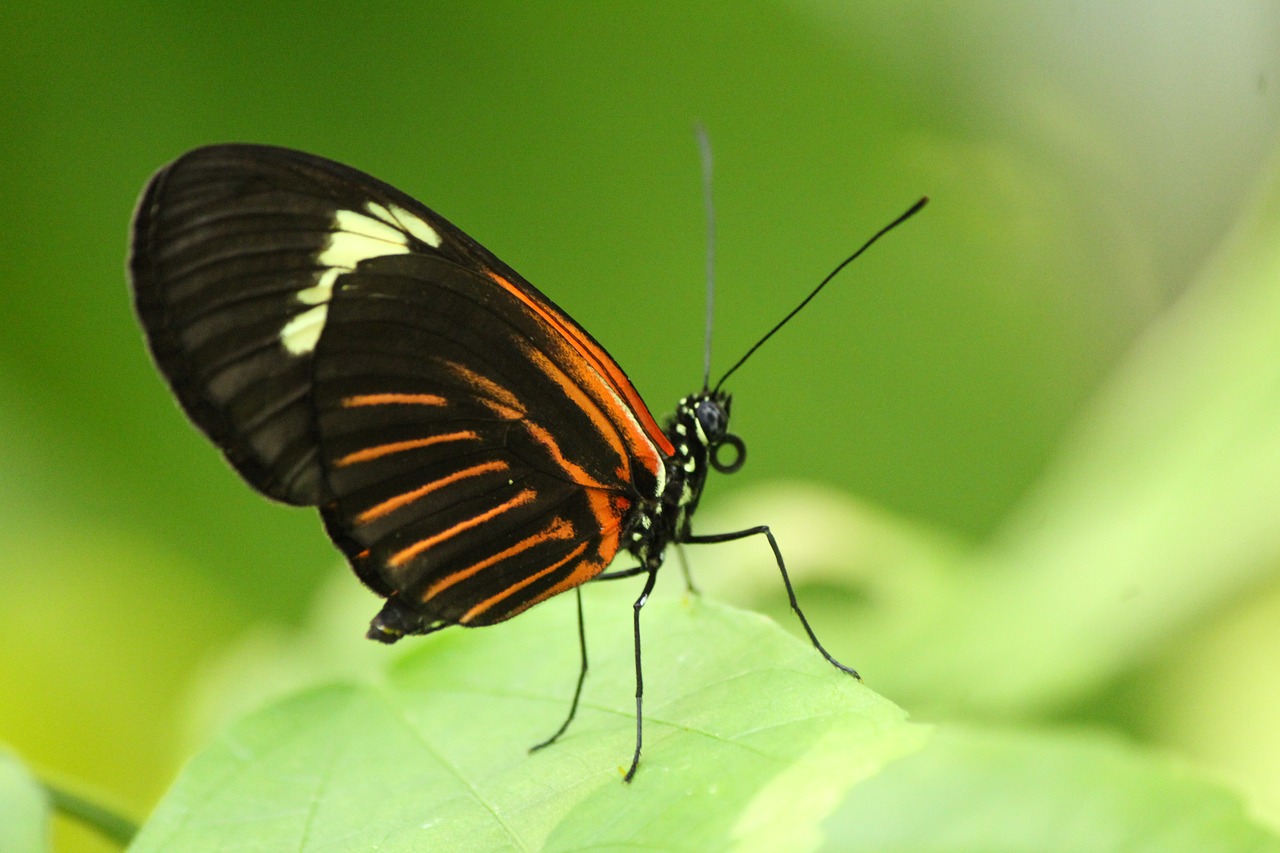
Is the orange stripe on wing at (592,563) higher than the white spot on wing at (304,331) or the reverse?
the reverse

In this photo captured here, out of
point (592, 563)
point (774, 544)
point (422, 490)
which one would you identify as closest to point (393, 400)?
point (422, 490)

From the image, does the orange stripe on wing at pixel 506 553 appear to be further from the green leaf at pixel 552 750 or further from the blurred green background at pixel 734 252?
the blurred green background at pixel 734 252

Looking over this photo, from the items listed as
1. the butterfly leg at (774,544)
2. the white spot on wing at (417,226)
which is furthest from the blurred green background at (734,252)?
the white spot on wing at (417,226)

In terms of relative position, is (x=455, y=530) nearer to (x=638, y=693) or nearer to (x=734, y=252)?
(x=638, y=693)

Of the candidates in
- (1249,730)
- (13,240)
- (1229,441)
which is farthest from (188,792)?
(13,240)

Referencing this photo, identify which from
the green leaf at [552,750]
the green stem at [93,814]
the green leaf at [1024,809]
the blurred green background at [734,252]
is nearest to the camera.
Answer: the green leaf at [1024,809]

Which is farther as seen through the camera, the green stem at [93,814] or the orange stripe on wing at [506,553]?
the orange stripe on wing at [506,553]

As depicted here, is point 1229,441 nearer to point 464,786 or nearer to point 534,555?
point 534,555
